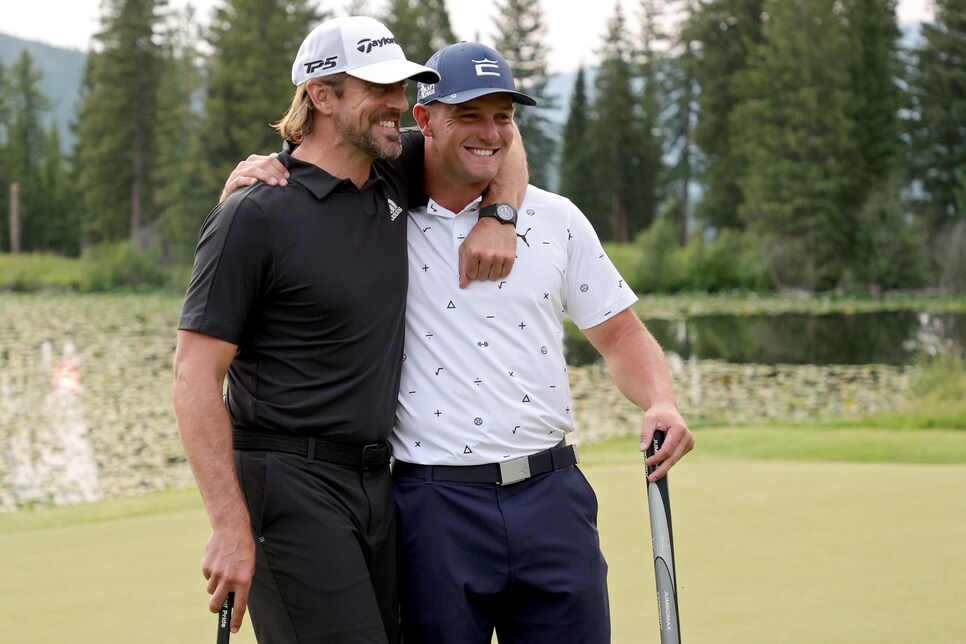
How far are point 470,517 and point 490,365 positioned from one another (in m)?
0.32

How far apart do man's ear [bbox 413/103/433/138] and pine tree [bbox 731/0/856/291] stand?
1300 inches

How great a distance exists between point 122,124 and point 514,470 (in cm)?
4533

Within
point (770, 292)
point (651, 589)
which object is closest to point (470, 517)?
point (651, 589)

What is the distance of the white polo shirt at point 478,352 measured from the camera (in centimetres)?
258

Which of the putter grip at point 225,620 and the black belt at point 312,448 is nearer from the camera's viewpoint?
the putter grip at point 225,620

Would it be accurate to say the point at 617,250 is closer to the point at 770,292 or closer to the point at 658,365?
the point at 770,292

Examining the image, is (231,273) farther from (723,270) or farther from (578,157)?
(578,157)

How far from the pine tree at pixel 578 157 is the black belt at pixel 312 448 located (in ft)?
147

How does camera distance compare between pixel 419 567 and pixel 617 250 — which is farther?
pixel 617 250

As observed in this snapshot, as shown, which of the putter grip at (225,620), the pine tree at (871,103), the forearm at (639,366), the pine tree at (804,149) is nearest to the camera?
the putter grip at (225,620)

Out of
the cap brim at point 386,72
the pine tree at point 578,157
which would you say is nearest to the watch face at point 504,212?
the cap brim at point 386,72

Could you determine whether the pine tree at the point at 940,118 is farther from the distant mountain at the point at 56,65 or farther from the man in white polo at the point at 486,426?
the distant mountain at the point at 56,65

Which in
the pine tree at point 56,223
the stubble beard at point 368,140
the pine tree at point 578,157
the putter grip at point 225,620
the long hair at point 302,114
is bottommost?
the putter grip at point 225,620

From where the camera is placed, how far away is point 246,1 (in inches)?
1544
